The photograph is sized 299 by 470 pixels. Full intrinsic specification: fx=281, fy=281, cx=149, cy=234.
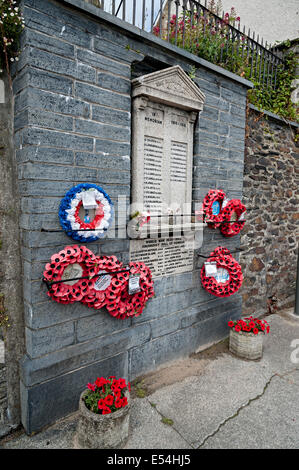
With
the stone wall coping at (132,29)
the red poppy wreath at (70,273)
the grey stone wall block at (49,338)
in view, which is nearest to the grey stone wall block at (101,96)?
the stone wall coping at (132,29)

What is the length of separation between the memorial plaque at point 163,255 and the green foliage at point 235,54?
2.19 m

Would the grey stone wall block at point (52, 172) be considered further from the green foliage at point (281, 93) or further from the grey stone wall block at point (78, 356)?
the green foliage at point (281, 93)

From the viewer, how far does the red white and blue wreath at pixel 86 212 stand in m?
2.57

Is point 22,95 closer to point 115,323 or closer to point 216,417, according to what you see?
point 115,323

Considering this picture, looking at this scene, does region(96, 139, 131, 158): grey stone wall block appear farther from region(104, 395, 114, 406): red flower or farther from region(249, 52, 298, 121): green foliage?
region(249, 52, 298, 121): green foliage

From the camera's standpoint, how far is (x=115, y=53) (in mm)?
2854

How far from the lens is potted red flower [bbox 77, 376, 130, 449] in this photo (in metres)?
2.33

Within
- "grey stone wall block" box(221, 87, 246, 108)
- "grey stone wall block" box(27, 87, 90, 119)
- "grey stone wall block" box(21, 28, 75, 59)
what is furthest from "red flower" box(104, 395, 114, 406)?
"grey stone wall block" box(221, 87, 246, 108)

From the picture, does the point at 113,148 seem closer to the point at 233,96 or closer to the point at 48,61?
the point at 48,61

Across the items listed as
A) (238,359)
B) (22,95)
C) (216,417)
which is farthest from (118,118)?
(238,359)

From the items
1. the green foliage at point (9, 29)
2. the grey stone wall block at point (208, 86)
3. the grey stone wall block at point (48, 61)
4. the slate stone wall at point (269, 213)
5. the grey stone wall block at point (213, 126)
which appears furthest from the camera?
the slate stone wall at point (269, 213)

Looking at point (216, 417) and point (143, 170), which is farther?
point (143, 170)

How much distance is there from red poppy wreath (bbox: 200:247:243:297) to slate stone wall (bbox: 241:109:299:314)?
3.39 ft
